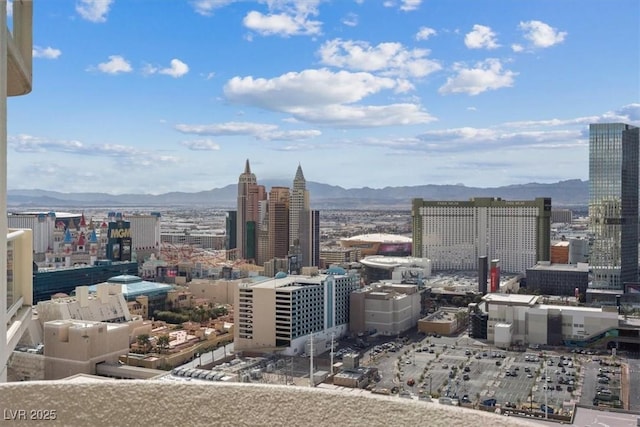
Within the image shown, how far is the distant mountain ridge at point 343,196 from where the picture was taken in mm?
48369

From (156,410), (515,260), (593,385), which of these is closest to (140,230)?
(515,260)

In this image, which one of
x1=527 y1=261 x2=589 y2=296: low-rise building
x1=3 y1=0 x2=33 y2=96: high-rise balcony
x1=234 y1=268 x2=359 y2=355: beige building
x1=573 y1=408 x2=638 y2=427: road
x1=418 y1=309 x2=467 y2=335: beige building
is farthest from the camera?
x1=527 y1=261 x2=589 y2=296: low-rise building

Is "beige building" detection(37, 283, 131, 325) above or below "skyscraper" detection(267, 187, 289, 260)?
below

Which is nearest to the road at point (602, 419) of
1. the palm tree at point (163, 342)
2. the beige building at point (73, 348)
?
the palm tree at point (163, 342)

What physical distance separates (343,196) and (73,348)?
56989 millimetres

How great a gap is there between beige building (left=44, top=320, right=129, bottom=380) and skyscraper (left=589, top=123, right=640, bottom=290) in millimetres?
9325

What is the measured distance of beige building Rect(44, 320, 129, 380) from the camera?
617 centimetres

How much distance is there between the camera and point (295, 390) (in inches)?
40.8

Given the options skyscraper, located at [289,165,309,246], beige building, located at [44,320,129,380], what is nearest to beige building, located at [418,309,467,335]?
beige building, located at [44,320,129,380]

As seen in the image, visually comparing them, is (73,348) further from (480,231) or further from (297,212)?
(480,231)

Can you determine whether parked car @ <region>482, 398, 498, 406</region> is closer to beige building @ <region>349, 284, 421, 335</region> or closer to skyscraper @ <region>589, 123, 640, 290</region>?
beige building @ <region>349, 284, 421, 335</region>

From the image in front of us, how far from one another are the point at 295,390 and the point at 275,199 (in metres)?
16.2

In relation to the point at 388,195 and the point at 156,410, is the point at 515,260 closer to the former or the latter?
the point at 156,410

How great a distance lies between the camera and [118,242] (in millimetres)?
14031
